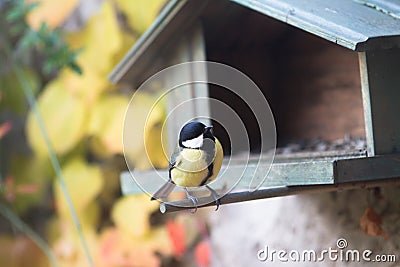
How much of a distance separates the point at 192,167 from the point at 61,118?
973 millimetres

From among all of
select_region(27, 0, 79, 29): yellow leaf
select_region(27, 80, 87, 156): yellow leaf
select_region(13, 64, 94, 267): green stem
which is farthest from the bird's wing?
select_region(27, 0, 79, 29): yellow leaf

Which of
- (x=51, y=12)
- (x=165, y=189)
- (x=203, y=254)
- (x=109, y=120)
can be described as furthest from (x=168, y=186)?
(x=51, y=12)

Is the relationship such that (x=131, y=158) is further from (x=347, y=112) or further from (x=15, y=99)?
(x=15, y=99)

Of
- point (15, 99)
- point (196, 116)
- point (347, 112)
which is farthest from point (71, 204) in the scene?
point (347, 112)

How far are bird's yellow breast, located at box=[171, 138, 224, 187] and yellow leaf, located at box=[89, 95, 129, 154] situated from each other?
786mm

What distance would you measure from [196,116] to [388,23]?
0.44 m

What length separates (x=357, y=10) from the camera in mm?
976

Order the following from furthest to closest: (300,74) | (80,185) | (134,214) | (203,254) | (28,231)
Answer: (28,231)
(80,185)
(134,214)
(203,254)
(300,74)

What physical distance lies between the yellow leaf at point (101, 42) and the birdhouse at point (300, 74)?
39 centimetres

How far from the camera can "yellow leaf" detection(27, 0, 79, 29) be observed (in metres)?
1.82

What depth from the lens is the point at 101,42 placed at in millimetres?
1731

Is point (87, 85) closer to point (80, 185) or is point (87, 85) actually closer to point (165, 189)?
point (80, 185)

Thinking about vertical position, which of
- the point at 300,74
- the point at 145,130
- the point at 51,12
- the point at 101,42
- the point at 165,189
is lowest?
the point at 165,189

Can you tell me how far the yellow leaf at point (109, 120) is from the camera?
1.68 m
